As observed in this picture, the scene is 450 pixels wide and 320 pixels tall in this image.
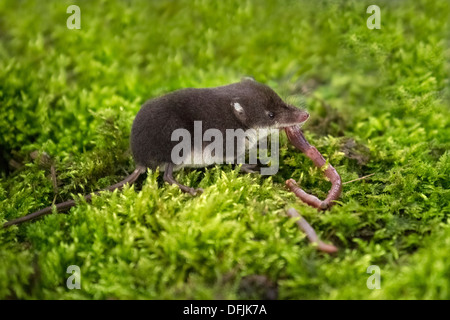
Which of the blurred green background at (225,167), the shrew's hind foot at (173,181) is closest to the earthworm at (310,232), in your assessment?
the blurred green background at (225,167)

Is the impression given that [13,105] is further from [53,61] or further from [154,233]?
[154,233]

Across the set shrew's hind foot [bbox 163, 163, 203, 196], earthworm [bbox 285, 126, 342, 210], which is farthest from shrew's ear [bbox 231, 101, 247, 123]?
shrew's hind foot [bbox 163, 163, 203, 196]

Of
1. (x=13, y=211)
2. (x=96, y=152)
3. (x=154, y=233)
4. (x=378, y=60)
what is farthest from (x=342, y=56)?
(x=13, y=211)

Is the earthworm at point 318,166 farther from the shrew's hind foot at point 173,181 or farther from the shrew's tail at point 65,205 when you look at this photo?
the shrew's tail at point 65,205

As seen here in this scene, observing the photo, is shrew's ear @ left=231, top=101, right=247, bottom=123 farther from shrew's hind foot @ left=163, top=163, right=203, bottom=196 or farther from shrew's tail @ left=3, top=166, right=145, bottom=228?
shrew's tail @ left=3, top=166, right=145, bottom=228

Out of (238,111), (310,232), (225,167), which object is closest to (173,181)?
(225,167)

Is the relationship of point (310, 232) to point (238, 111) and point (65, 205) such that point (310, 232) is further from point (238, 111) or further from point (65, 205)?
point (65, 205)
